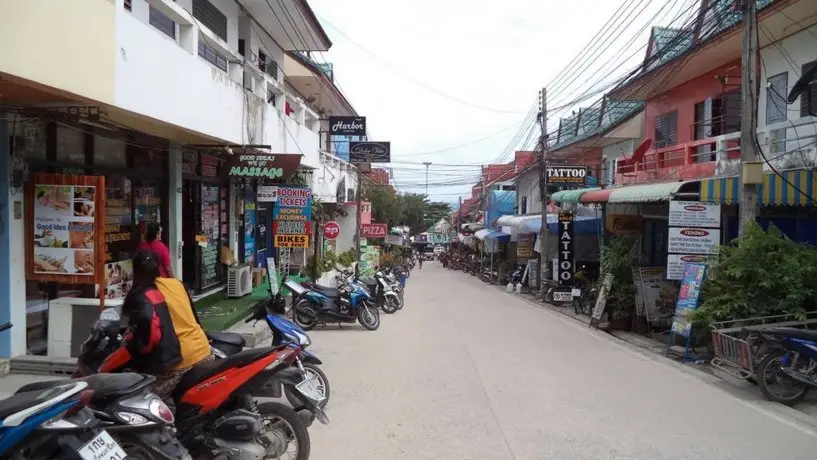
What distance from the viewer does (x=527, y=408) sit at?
638 centimetres

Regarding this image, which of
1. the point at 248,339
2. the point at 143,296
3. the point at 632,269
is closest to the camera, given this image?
the point at 143,296

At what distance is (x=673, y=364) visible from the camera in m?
9.45

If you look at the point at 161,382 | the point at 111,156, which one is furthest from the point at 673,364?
the point at 111,156

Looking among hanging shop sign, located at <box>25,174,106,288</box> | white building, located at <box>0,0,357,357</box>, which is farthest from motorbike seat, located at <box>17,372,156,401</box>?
hanging shop sign, located at <box>25,174,106,288</box>

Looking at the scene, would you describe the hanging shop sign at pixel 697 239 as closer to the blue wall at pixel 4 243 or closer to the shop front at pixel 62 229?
the shop front at pixel 62 229

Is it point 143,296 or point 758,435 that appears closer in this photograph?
point 143,296

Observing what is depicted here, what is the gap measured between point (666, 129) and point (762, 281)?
11651 millimetres

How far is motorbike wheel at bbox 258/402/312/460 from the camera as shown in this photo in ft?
14.2

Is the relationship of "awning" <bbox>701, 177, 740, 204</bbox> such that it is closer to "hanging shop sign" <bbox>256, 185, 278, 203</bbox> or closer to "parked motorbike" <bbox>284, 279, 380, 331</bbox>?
"parked motorbike" <bbox>284, 279, 380, 331</bbox>

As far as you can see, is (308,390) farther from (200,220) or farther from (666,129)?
(666,129)

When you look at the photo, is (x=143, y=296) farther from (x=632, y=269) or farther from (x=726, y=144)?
(x=726, y=144)

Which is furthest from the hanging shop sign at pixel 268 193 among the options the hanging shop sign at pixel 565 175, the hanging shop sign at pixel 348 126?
the hanging shop sign at pixel 565 175

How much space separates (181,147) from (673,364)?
30.0ft

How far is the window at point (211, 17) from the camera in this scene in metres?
11.5
